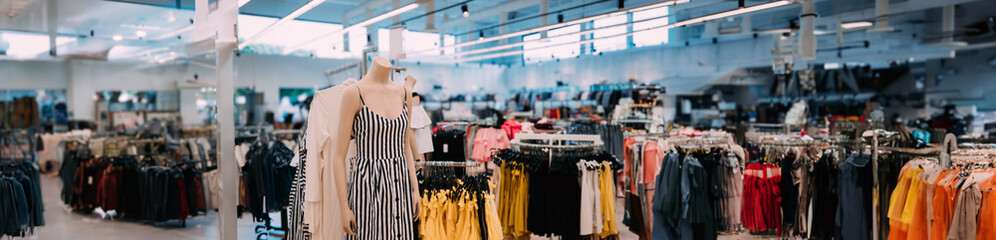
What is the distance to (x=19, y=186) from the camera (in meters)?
4.35

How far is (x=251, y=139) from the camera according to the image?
714 centimetres

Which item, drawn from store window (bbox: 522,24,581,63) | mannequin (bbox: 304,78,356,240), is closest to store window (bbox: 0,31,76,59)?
mannequin (bbox: 304,78,356,240)

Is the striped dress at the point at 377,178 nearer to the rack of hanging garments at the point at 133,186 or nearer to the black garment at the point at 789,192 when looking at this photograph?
the black garment at the point at 789,192

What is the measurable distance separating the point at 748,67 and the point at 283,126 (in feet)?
36.8

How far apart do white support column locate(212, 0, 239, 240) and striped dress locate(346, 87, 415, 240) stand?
109 cm

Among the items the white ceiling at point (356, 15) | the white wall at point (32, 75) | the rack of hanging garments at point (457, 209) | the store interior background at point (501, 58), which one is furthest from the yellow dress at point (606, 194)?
the white wall at point (32, 75)

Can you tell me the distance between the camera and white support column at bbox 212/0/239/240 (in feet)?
10.9

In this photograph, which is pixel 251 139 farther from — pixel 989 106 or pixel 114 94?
pixel 989 106

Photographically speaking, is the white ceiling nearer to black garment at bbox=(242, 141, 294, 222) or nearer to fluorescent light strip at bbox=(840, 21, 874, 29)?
fluorescent light strip at bbox=(840, 21, 874, 29)

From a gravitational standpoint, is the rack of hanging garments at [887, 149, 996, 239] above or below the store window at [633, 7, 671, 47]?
below

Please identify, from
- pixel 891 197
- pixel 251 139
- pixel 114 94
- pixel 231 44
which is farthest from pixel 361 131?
pixel 114 94

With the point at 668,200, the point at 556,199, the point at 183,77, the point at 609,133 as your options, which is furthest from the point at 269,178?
the point at 183,77

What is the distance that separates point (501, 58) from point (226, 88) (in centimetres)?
1038

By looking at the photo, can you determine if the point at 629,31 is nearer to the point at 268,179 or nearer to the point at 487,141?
the point at 487,141
